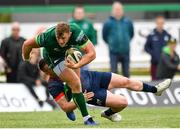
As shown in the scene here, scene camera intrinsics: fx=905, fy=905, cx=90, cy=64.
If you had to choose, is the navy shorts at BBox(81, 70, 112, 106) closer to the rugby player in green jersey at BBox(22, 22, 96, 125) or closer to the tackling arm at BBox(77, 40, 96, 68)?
the rugby player in green jersey at BBox(22, 22, 96, 125)

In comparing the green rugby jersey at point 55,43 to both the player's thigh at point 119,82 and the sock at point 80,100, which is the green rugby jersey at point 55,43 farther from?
the player's thigh at point 119,82

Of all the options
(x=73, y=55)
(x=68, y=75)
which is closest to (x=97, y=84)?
(x=68, y=75)

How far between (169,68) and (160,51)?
1194 millimetres

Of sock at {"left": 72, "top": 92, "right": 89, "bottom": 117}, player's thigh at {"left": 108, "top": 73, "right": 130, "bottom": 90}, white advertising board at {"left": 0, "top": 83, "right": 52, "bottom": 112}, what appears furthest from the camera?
white advertising board at {"left": 0, "top": 83, "right": 52, "bottom": 112}

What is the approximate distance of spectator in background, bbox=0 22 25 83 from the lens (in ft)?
71.2

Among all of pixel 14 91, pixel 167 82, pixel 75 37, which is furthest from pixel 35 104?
pixel 75 37

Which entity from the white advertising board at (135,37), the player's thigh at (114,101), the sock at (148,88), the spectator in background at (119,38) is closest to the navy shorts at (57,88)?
the player's thigh at (114,101)

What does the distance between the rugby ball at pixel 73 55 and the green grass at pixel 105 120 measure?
988mm

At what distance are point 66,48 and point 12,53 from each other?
8434 mm

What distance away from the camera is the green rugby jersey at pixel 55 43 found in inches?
519

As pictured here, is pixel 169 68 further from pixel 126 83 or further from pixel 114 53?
pixel 126 83

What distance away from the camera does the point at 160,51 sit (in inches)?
895

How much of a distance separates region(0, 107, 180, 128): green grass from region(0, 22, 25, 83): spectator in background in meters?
4.49

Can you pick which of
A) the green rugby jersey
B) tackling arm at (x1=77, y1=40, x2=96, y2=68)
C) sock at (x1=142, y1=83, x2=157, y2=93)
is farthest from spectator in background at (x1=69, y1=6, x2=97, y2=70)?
tackling arm at (x1=77, y1=40, x2=96, y2=68)
